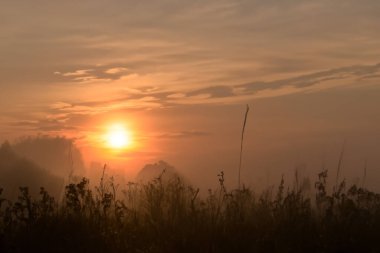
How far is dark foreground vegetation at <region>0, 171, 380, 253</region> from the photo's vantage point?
23.4 ft

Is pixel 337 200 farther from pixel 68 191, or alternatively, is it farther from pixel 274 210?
pixel 68 191

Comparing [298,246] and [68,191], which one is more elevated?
[68,191]

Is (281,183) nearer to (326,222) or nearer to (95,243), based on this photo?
→ (326,222)

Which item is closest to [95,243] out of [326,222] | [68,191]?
[68,191]

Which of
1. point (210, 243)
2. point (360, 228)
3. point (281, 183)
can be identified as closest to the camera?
point (210, 243)

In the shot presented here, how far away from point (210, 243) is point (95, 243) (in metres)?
1.45

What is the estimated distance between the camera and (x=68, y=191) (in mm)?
8195

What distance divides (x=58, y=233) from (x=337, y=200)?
4.30 m

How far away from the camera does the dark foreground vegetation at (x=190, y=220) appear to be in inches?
280

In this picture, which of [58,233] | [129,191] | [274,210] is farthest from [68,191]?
[274,210]

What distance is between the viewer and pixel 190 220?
7.91 metres

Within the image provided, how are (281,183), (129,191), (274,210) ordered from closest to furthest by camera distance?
(274,210), (281,183), (129,191)

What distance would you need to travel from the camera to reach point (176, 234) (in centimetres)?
745

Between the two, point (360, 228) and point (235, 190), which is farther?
point (235, 190)
